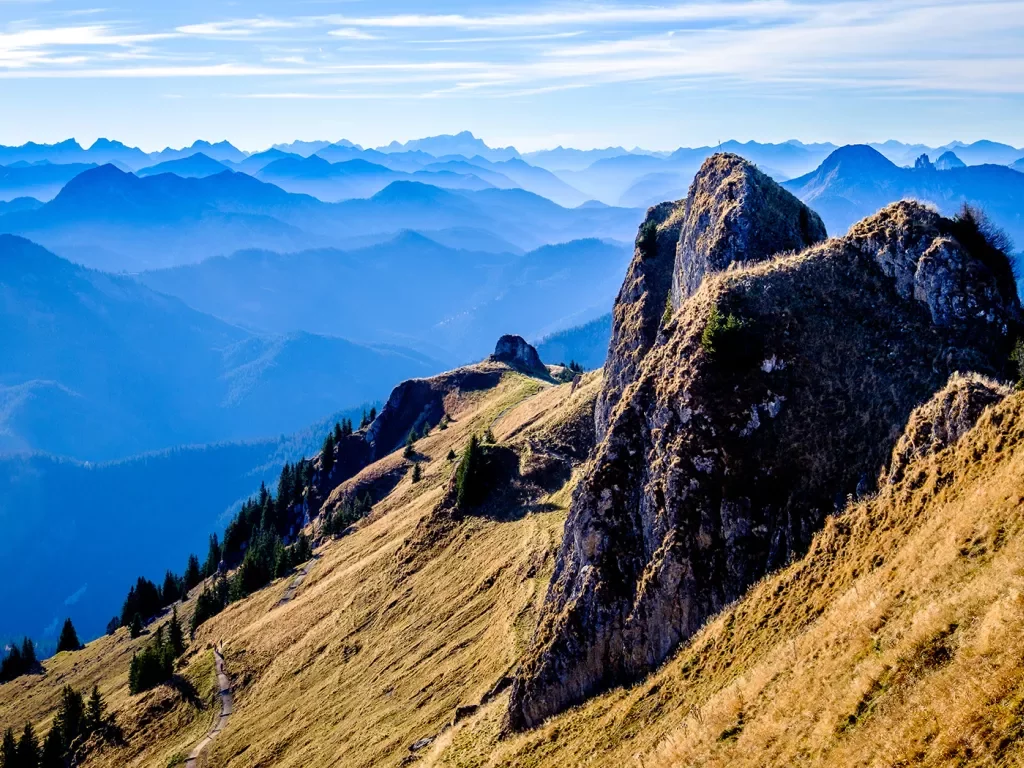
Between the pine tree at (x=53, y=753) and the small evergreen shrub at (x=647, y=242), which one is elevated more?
the small evergreen shrub at (x=647, y=242)

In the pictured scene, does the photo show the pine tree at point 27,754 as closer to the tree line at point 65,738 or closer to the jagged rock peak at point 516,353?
the tree line at point 65,738

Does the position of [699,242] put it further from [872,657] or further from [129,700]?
[129,700]

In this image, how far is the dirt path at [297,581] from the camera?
316 feet

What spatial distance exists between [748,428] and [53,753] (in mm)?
77408

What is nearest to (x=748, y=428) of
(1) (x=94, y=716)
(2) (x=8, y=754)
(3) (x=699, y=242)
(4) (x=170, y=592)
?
(3) (x=699, y=242)

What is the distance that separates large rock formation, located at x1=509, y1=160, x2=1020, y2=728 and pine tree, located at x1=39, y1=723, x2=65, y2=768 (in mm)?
61723

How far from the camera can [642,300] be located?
81.9 meters

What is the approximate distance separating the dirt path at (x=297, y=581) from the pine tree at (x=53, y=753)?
25.7 m

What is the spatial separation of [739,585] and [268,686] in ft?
175

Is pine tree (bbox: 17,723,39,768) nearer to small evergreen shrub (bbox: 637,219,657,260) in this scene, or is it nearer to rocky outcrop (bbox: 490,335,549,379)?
small evergreen shrub (bbox: 637,219,657,260)

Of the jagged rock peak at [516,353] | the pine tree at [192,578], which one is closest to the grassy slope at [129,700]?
the pine tree at [192,578]

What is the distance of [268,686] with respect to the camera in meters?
71.9

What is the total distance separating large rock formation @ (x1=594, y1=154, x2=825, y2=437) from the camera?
60.3m

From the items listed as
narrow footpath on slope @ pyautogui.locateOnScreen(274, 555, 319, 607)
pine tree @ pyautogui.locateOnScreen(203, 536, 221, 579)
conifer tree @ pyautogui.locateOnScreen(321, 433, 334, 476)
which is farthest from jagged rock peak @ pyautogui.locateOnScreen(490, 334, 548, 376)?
narrow footpath on slope @ pyautogui.locateOnScreen(274, 555, 319, 607)
